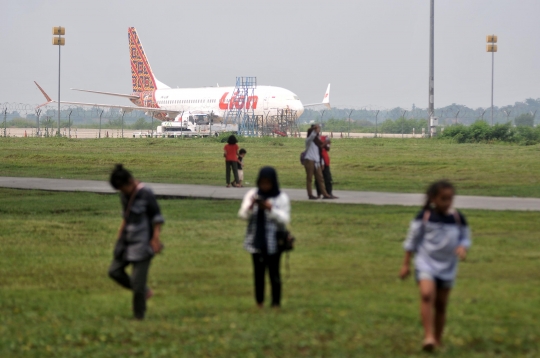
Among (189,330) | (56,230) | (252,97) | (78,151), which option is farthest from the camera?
(252,97)

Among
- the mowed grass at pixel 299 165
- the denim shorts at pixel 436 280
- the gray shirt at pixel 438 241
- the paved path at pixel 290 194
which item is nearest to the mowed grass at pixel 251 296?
the denim shorts at pixel 436 280

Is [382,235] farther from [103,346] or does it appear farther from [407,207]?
[103,346]

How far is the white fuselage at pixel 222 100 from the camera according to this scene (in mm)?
69500

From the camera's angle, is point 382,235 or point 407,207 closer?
point 382,235

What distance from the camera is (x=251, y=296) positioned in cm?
986

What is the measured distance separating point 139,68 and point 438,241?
84.9 meters

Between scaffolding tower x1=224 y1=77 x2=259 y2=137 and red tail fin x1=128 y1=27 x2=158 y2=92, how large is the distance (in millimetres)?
19127

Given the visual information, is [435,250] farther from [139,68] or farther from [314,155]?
[139,68]

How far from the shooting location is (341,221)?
644 inches

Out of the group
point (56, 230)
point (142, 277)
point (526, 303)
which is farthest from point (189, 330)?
point (56, 230)

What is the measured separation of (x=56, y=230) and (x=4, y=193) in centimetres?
813

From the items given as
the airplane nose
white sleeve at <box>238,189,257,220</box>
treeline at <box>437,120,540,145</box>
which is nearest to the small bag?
white sleeve at <box>238,189,257,220</box>

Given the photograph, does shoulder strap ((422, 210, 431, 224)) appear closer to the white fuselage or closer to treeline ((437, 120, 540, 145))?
treeline ((437, 120, 540, 145))

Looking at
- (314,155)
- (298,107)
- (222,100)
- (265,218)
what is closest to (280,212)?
(265,218)
